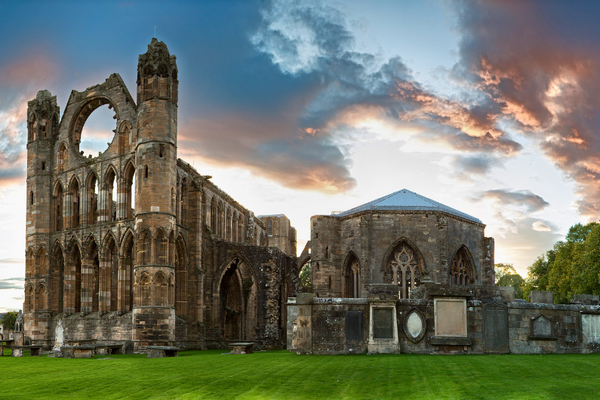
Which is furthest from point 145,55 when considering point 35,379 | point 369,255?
point 35,379

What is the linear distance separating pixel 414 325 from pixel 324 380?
8733 millimetres

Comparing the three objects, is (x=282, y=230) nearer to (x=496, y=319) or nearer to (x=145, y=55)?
(x=145, y=55)

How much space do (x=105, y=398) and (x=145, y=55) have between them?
1028 inches

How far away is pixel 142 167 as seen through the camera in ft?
106

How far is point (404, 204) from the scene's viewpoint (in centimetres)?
4006

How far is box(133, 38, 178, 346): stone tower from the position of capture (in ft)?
102

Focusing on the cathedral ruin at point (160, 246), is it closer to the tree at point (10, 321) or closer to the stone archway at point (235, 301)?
the stone archway at point (235, 301)

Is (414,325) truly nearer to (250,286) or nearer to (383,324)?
(383,324)

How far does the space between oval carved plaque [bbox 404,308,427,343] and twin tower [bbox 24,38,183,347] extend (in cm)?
1448

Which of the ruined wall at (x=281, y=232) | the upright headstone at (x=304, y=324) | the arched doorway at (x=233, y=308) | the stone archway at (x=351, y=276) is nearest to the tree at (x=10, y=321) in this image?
the ruined wall at (x=281, y=232)

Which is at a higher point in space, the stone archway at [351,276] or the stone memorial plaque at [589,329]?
the stone archway at [351,276]

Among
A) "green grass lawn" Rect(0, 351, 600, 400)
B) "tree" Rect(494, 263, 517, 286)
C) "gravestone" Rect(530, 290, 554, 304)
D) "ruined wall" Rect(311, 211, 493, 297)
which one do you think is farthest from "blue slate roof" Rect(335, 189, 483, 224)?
"tree" Rect(494, 263, 517, 286)

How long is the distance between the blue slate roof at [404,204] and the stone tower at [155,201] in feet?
40.6

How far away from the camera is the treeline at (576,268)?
42500 mm
